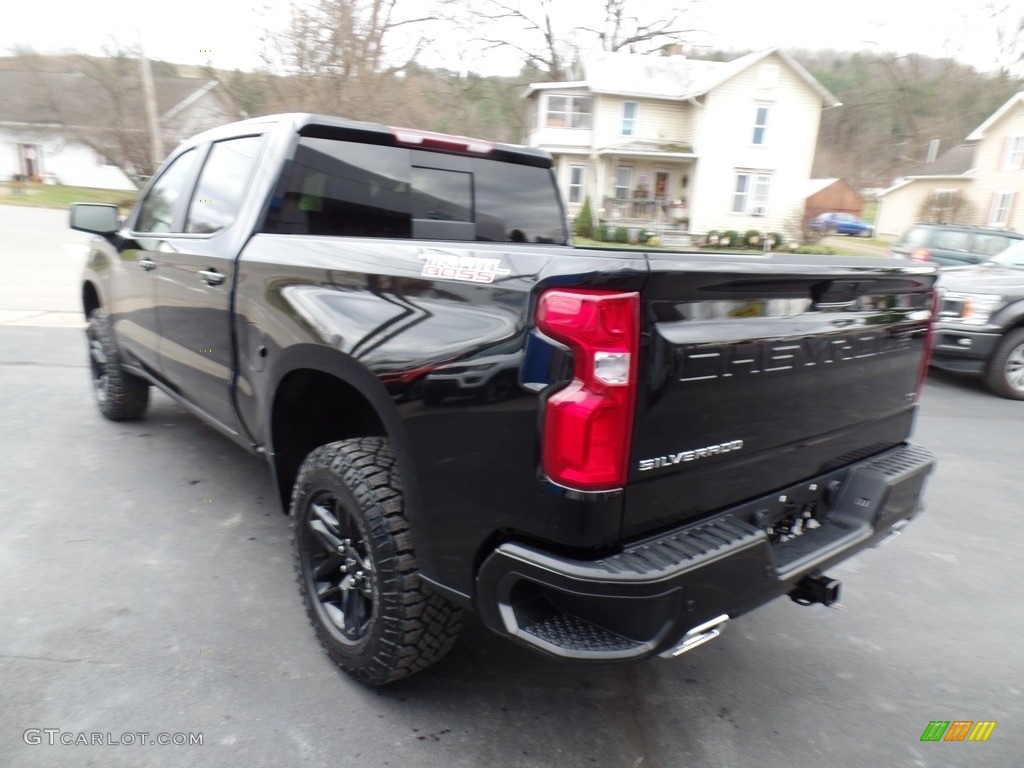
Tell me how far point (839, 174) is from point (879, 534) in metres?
74.2

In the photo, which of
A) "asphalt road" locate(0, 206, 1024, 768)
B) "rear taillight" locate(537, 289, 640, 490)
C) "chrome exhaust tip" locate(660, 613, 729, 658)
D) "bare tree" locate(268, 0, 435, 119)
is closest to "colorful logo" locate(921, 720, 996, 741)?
"asphalt road" locate(0, 206, 1024, 768)

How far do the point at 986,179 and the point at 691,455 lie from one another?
134ft

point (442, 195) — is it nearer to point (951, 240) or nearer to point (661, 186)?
point (951, 240)

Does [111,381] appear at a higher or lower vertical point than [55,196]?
higher

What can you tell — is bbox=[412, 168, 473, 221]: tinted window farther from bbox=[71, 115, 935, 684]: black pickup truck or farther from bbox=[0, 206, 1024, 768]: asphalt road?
bbox=[0, 206, 1024, 768]: asphalt road

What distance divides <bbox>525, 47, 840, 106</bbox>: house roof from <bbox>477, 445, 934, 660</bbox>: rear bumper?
103ft

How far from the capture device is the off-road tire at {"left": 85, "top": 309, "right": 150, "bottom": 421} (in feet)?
16.0

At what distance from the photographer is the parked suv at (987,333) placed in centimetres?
727

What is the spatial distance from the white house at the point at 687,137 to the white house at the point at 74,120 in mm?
14942

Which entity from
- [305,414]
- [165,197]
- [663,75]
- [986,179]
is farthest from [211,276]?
[986,179]

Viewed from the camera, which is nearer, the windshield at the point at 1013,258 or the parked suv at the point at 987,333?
the parked suv at the point at 987,333

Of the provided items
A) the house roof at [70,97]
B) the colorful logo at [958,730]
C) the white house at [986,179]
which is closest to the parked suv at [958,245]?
the colorful logo at [958,730]

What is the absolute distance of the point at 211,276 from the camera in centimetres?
323

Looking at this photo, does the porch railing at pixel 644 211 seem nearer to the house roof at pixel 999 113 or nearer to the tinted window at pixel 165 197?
the house roof at pixel 999 113
